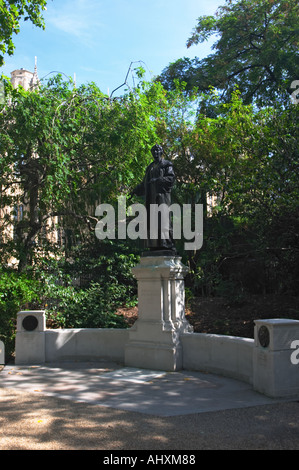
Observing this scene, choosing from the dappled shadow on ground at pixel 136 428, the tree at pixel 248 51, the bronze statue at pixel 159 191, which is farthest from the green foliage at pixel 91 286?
the tree at pixel 248 51

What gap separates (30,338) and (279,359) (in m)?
5.11

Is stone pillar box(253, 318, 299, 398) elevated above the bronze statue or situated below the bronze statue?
Answer: below

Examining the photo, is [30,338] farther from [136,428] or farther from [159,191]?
[136,428]

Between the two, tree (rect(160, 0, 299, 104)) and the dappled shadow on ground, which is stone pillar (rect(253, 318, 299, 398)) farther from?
tree (rect(160, 0, 299, 104))

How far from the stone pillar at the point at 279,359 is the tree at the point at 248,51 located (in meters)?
13.7

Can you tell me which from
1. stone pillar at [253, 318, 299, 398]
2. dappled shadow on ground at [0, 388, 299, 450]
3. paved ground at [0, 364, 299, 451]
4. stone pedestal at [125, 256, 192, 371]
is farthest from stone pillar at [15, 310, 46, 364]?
stone pillar at [253, 318, 299, 398]

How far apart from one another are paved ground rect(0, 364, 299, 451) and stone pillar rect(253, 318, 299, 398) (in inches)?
7.5

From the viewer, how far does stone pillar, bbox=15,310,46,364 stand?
364 inches

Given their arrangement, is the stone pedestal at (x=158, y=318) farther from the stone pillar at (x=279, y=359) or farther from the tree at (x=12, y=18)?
the tree at (x=12, y=18)

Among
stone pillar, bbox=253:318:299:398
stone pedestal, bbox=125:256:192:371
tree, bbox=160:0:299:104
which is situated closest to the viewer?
stone pillar, bbox=253:318:299:398

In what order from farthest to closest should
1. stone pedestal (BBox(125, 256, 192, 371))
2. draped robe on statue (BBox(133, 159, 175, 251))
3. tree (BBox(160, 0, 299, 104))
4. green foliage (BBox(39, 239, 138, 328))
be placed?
tree (BBox(160, 0, 299, 104))
green foliage (BBox(39, 239, 138, 328))
draped robe on statue (BBox(133, 159, 175, 251))
stone pedestal (BBox(125, 256, 192, 371))

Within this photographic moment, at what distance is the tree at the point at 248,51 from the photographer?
716 inches

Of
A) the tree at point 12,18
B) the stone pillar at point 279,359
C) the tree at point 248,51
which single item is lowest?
the stone pillar at point 279,359
